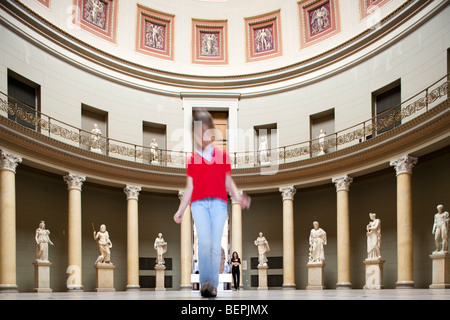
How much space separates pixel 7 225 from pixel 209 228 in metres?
15.5

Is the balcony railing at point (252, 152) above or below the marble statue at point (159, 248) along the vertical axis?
above

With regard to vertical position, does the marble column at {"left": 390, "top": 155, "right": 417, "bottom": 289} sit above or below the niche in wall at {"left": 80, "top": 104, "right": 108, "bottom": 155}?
below

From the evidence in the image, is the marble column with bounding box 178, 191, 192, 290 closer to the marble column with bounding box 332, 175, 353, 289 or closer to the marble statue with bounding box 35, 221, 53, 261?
the marble statue with bounding box 35, 221, 53, 261

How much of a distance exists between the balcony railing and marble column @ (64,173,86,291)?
2.36 meters

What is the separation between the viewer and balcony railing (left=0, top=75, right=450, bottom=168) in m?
21.2

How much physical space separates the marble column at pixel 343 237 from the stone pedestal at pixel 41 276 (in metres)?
13.4

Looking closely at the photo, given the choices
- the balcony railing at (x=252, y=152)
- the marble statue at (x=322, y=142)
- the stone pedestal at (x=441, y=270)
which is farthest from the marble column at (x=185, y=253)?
the stone pedestal at (x=441, y=270)

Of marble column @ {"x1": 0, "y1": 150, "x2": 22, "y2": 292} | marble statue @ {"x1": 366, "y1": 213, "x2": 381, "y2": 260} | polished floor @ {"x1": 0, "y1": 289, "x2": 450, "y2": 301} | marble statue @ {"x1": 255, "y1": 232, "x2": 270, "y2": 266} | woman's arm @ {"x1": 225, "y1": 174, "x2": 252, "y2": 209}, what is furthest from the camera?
marble statue @ {"x1": 255, "y1": 232, "x2": 270, "y2": 266}

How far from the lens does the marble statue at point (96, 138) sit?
997 inches

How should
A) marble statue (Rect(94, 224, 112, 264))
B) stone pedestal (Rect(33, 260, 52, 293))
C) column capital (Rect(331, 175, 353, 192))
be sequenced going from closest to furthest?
stone pedestal (Rect(33, 260, 52, 293)) < marble statue (Rect(94, 224, 112, 264)) < column capital (Rect(331, 175, 353, 192))

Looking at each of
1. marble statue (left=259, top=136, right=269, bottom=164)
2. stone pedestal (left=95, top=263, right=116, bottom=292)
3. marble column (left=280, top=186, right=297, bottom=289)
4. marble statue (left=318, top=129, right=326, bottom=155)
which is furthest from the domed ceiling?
stone pedestal (left=95, top=263, right=116, bottom=292)

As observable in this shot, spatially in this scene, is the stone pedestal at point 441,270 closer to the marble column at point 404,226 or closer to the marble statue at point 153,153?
the marble column at point 404,226

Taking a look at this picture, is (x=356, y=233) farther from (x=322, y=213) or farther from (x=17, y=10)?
(x=17, y=10)

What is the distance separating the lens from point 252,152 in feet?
97.6
